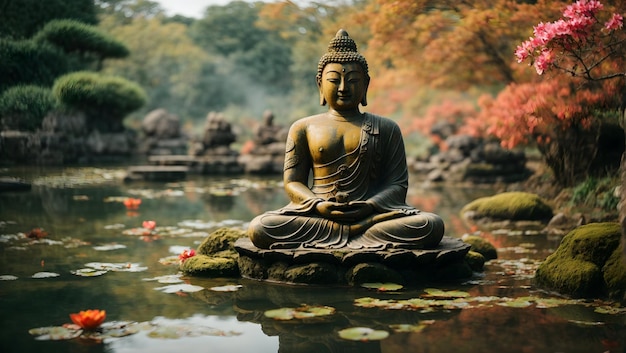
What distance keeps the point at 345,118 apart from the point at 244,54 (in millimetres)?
33912

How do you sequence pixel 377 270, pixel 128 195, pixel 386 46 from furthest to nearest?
pixel 386 46 → pixel 128 195 → pixel 377 270

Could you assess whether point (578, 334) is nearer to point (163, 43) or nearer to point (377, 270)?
point (377, 270)

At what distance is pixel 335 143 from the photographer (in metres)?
7.38

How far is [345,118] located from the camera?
758cm

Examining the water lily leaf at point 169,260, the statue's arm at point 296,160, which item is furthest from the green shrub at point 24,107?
the statue's arm at point 296,160

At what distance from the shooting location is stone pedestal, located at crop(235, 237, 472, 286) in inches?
265

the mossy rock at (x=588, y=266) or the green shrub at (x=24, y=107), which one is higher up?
the green shrub at (x=24, y=107)

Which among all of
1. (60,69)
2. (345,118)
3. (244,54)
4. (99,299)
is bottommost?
(99,299)

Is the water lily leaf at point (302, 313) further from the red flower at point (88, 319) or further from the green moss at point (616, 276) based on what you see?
the green moss at point (616, 276)

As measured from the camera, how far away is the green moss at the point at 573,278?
6.20m

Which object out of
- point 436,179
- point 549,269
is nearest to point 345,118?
point 549,269

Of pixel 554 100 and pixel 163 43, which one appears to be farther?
pixel 163 43

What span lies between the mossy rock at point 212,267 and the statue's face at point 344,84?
2068mm

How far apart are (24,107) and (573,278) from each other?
1616 centimetres
